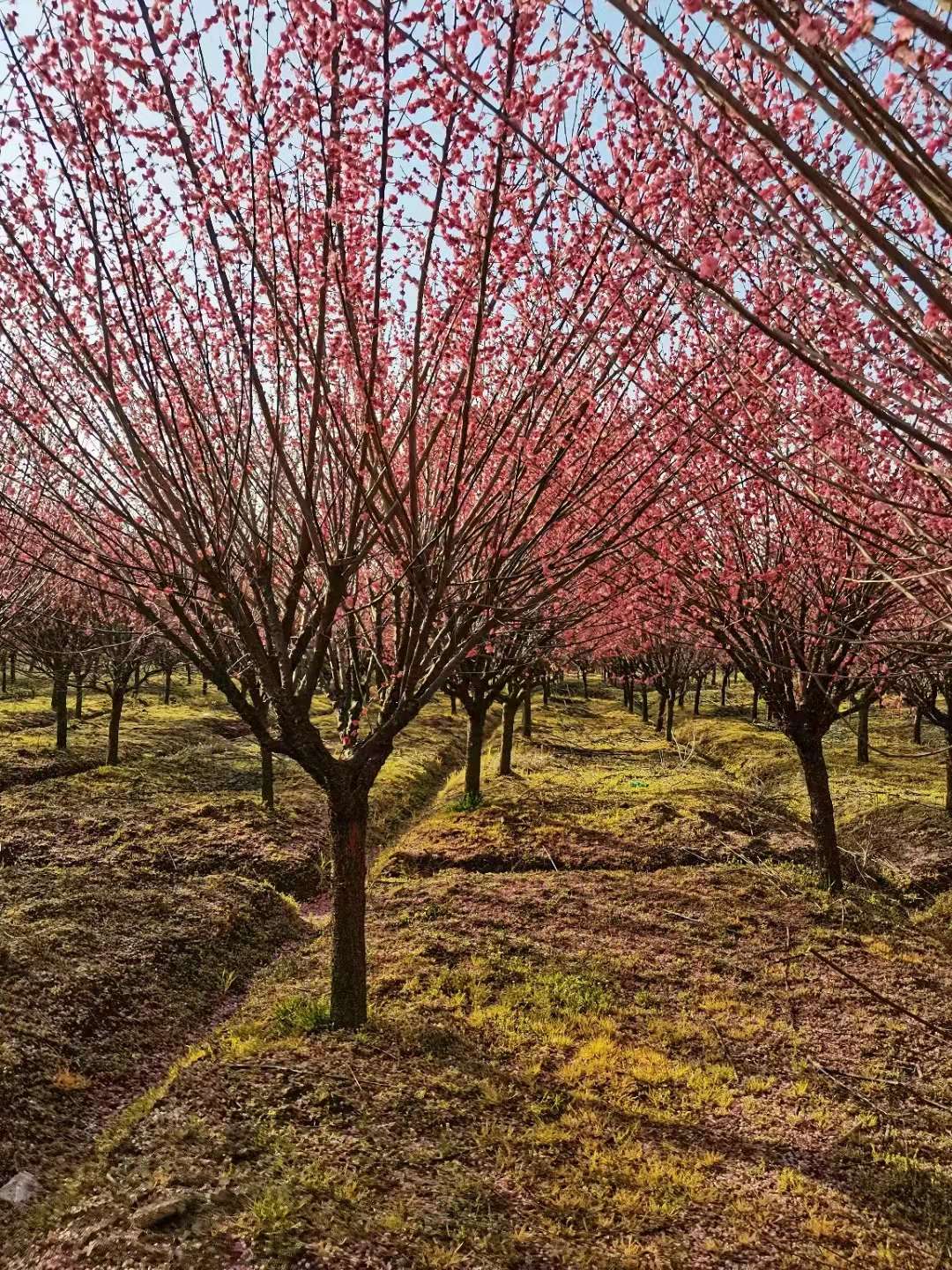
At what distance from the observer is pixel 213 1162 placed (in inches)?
232

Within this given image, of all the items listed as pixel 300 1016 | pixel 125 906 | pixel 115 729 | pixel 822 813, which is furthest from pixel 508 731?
pixel 300 1016

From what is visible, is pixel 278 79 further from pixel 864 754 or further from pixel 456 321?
pixel 864 754

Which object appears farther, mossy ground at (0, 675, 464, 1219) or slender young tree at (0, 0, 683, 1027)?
mossy ground at (0, 675, 464, 1219)

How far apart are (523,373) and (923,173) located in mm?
4769

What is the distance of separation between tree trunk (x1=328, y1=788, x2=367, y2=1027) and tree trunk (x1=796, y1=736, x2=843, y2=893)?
7478 mm

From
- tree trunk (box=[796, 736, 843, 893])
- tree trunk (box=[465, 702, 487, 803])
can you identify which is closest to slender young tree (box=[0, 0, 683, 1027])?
tree trunk (box=[796, 736, 843, 893])

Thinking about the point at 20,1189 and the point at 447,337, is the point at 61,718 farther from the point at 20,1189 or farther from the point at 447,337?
the point at 447,337

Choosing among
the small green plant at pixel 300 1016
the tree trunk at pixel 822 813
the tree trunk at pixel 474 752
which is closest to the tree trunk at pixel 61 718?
the tree trunk at pixel 474 752

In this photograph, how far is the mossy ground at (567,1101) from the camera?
524cm

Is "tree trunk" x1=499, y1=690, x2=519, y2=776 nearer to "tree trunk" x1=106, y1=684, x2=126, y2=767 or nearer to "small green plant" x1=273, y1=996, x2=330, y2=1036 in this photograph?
"tree trunk" x1=106, y1=684, x2=126, y2=767

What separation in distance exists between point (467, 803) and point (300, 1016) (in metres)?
9.42

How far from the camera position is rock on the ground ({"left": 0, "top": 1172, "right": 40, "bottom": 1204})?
233 inches

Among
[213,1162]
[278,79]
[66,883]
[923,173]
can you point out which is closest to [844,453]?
[278,79]

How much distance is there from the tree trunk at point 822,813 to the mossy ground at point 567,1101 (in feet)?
1.89
